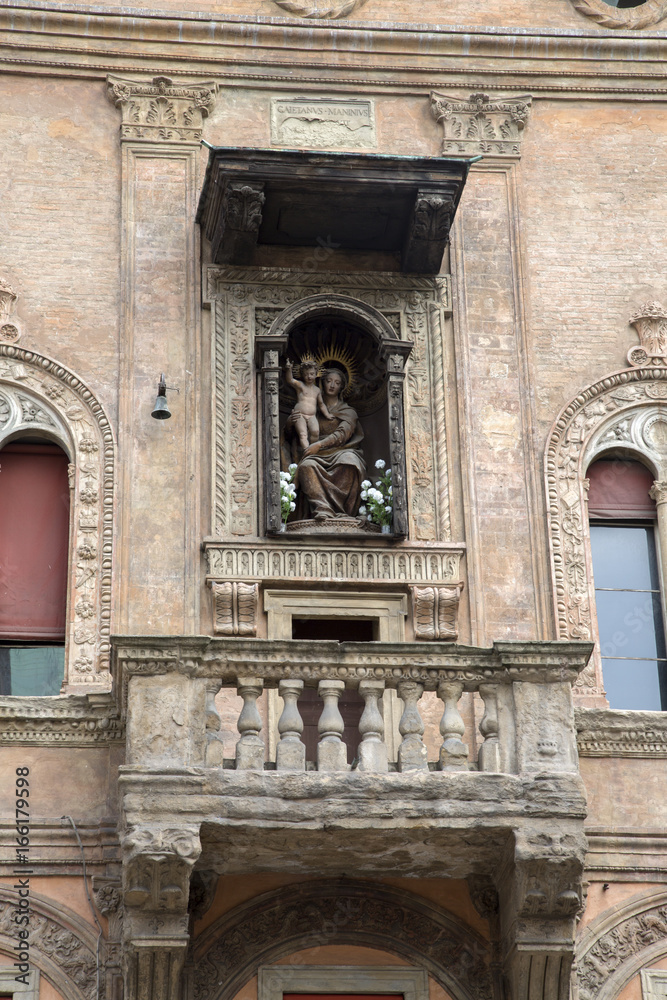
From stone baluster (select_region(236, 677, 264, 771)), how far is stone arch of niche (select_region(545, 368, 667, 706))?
308 cm

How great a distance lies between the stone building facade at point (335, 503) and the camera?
13.6 metres

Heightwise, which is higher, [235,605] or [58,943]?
[235,605]

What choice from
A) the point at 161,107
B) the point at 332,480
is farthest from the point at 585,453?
the point at 161,107

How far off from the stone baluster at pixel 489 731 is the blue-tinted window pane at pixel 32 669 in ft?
11.8


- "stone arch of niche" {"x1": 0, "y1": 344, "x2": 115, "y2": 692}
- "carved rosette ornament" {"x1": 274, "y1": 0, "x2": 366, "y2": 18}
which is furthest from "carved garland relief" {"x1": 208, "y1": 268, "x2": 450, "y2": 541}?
"carved rosette ornament" {"x1": 274, "y1": 0, "x2": 366, "y2": 18}

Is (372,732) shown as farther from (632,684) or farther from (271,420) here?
(271,420)

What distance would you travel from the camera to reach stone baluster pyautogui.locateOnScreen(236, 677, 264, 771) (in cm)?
1335

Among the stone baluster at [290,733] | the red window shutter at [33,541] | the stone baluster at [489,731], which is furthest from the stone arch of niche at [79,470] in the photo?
the stone baluster at [489,731]

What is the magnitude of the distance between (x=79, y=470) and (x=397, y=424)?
265cm

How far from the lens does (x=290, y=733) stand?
44.3ft

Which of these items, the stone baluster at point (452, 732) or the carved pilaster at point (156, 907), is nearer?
the carved pilaster at point (156, 907)

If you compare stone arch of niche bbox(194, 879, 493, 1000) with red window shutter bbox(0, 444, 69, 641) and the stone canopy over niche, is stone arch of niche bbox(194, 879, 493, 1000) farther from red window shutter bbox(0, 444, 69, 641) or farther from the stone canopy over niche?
the stone canopy over niche

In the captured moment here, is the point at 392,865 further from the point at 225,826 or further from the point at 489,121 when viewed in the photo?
the point at 489,121

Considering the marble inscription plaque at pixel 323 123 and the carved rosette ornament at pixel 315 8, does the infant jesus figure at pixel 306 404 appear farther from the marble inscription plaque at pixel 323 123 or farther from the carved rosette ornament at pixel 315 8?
the carved rosette ornament at pixel 315 8
